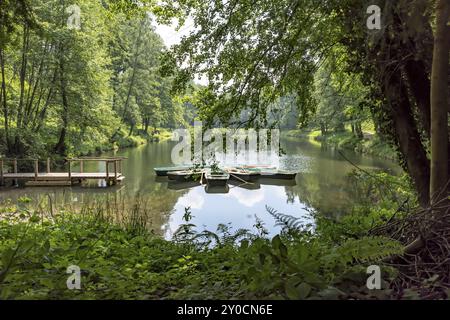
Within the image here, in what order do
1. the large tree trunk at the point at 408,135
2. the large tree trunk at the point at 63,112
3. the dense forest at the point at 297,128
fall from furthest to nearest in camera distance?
the large tree trunk at the point at 63,112 → the large tree trunk at the point at 408,135 → the dense forest at the point at 297,128

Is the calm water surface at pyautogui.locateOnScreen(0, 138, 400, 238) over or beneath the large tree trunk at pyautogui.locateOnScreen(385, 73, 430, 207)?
beneath

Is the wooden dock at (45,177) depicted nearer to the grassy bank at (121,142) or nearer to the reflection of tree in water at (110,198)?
the reflection of tree in water at (110,198)

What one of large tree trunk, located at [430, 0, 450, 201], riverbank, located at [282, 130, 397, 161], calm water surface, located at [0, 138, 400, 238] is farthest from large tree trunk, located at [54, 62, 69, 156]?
large tree trunk, located at [430, 0, 450, 201]

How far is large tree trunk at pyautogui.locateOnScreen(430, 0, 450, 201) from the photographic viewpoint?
324cm

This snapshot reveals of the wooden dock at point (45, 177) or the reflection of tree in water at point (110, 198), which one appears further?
the wooden dock at point (45, 177)

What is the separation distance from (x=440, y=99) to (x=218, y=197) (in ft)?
39.4

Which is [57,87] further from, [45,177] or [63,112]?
[45,177]

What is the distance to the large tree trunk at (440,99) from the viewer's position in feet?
10.6

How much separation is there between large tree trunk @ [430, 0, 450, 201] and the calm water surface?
5440 millimetres

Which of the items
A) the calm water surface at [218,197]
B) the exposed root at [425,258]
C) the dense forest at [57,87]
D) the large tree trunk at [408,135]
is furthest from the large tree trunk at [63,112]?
the exposed root at [425,258]

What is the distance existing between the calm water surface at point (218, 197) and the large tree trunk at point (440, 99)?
17.8 feet

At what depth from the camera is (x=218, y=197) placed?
1503cm

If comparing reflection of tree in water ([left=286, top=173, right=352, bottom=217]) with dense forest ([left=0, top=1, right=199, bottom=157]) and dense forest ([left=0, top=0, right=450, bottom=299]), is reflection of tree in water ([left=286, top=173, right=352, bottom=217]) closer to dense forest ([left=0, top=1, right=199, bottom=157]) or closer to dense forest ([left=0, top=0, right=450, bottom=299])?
dense forest ([left=0, top=0, right=450, bottom=299])

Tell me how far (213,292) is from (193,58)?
4.24 meters
